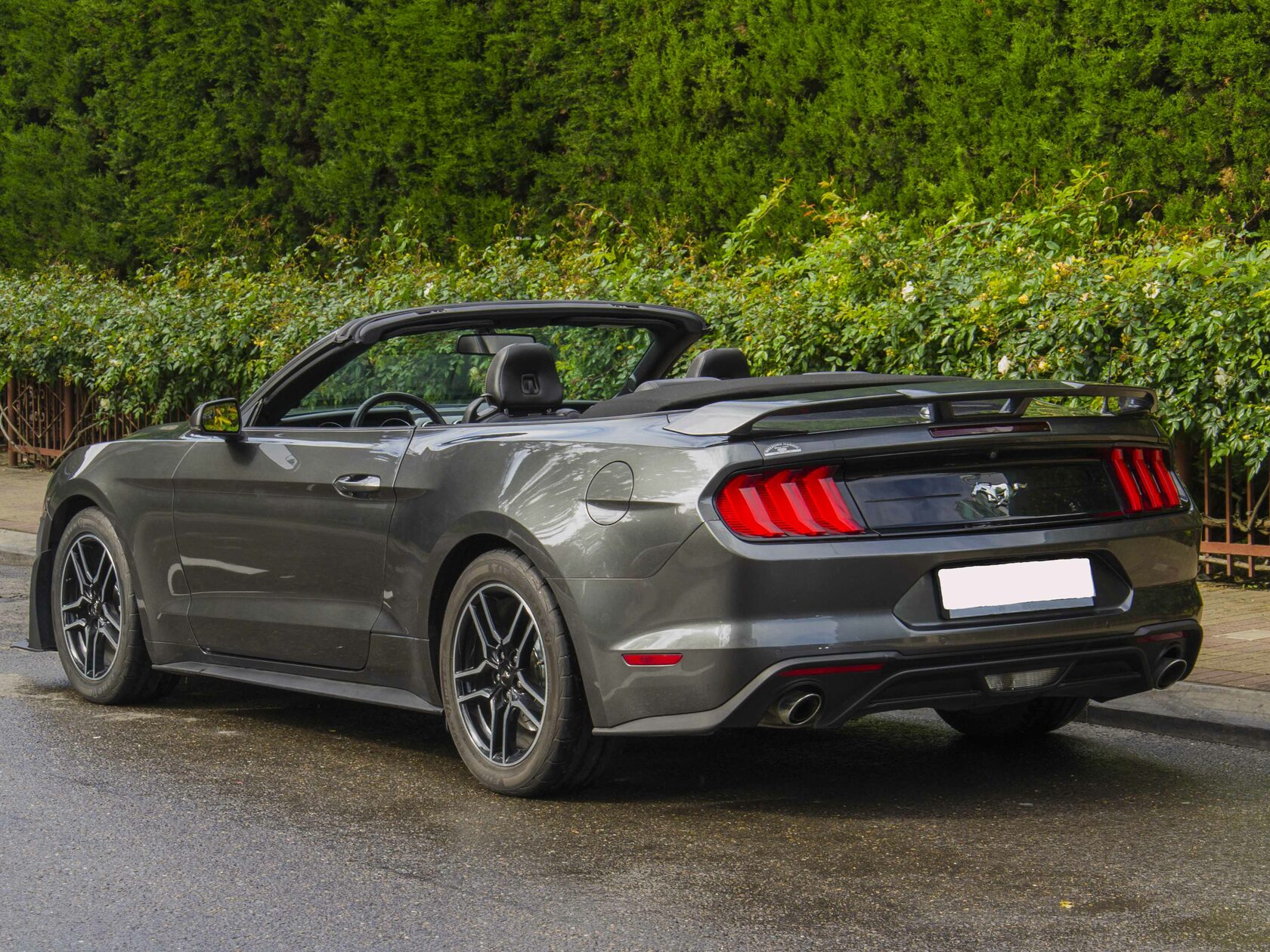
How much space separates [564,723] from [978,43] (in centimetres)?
848

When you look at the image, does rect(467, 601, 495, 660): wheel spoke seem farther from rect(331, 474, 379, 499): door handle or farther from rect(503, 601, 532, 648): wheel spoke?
rect(331, 474, 379, 499): door handle

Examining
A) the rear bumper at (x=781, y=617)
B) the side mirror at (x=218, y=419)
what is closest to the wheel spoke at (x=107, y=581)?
the side mirror at (x=218, y=419)

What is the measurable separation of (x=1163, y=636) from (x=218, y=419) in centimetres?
321

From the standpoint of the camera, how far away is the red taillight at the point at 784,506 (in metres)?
4.66

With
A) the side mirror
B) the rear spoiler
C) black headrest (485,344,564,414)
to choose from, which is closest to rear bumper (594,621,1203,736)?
the rear spoiler

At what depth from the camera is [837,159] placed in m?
13.2

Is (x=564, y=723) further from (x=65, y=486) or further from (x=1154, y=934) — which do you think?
(x=65, y=486)

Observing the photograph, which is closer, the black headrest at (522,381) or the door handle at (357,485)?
the door handle at (357,485)

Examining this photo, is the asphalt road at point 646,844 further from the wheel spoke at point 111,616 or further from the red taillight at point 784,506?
the red taillight at point 784,506

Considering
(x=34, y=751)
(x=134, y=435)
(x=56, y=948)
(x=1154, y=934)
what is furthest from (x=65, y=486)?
(x=1154, y=934)

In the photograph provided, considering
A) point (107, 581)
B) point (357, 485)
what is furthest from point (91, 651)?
point (357, 485)

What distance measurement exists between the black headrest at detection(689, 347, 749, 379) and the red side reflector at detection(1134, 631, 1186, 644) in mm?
1657

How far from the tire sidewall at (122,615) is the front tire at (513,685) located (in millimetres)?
1771

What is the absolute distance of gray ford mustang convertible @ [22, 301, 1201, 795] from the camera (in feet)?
15.3
